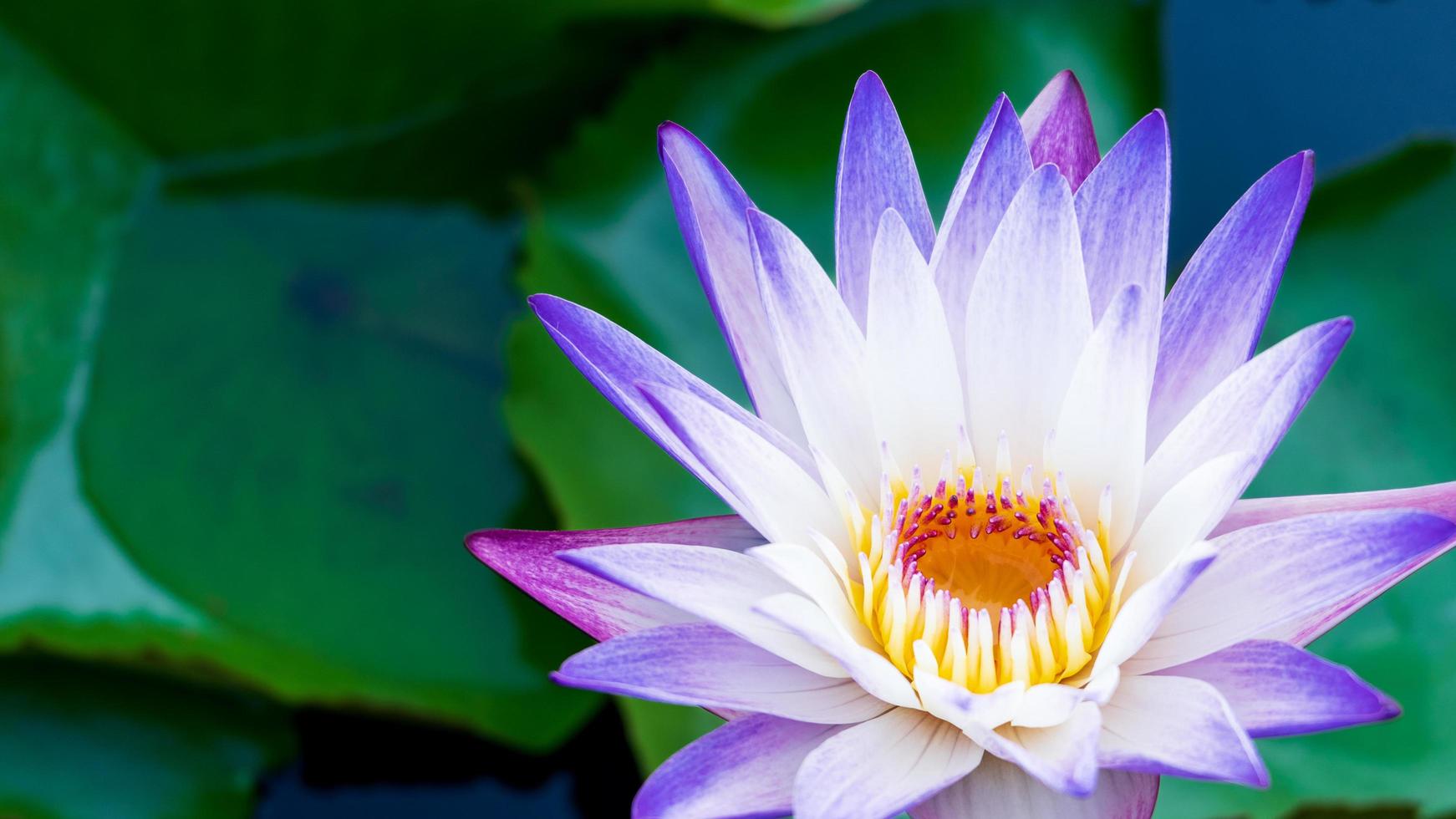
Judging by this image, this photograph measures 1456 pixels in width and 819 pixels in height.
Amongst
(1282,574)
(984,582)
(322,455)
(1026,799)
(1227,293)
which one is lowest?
(322,455)

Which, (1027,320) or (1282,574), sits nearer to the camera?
(1282,574)

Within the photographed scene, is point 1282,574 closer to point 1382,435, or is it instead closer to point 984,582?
point 984,582

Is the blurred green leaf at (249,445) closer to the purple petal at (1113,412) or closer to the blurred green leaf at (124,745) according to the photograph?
the blurred green leaf at (124,745)

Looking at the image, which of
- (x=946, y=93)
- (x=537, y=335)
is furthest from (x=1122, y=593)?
(x=946, y=93)

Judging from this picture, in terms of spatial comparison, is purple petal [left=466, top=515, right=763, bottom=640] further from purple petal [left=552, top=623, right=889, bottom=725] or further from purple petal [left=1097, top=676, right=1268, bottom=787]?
purple petal [left=1097, top=676, right=1268, bottom=787]

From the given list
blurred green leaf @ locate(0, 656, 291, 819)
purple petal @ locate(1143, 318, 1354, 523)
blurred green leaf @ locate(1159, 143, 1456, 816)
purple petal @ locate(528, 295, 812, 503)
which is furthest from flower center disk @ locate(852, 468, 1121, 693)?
blurred green leaf @ locate(0, 656, 291, 819)

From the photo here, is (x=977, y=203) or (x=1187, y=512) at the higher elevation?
(x=977, y=203)

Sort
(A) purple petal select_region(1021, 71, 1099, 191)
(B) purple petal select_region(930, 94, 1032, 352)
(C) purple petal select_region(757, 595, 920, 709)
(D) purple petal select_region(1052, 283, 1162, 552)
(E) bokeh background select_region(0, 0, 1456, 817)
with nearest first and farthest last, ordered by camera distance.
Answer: (C) purple petal select_region(757, 595, 920, 709)
(D) purple petal select_region(1052, 283, 1162, 552)
(B) purple petal select_region(930, 94, 1032, 352)
(A) purple petal select_region(1021, 71, 1099, 191)
(E) bokeh background select_region(0, 0, 1456, 817)

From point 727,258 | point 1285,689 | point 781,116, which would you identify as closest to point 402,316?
point 781,116
